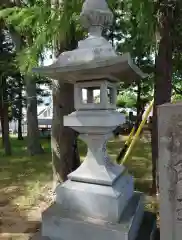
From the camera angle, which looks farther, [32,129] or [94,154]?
[32,129]

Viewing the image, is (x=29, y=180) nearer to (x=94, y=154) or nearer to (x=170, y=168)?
(x=94, y=154)

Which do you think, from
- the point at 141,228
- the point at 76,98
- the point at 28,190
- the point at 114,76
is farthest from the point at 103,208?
the point at 28,190

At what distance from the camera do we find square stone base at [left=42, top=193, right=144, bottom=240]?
6.86 ft

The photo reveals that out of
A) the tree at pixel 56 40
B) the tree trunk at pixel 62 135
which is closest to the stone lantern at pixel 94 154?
the tree at pixel 56 40

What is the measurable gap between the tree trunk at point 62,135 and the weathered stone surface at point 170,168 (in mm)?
2989

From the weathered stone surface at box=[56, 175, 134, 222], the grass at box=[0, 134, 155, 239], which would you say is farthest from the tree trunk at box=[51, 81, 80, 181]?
the weathered stone surface at box=[56, 175, 134, 222]

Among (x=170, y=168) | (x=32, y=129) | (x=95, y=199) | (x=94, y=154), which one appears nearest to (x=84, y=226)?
(x=95, y=199)

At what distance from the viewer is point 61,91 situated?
480cm

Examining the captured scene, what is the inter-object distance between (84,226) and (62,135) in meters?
2.86

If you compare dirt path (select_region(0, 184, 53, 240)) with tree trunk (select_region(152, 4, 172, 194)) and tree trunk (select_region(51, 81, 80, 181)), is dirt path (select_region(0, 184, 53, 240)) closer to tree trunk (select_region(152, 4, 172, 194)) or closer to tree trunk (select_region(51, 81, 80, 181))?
tree trunk (select_region(51, 81, 80, 181))

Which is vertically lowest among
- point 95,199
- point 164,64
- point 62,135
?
point 95,199

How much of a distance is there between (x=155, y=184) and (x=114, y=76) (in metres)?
3.52

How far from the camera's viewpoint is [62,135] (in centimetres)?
493

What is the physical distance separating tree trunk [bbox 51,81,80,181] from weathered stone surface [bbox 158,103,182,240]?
299 cm
